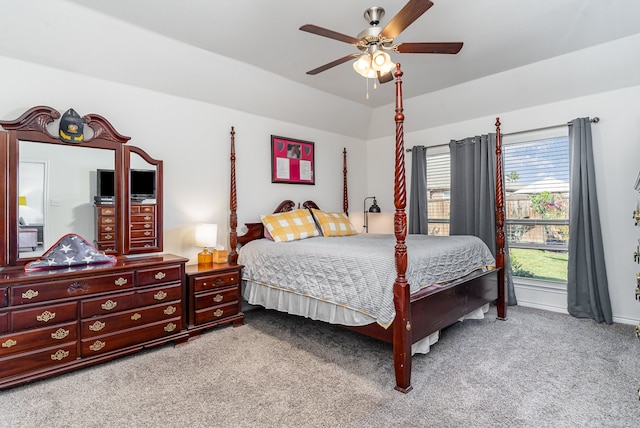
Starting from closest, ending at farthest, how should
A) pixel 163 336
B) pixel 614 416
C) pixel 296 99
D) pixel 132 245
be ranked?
pixel 614 416 < pixel 163 336 < pixel 132 245 < pixel 296 99

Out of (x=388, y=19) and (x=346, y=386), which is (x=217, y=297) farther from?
(x=388, y=19)

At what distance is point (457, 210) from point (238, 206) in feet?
9.26

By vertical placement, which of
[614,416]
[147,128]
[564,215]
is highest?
[147,128]

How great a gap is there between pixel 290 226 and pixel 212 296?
1119 millimetres

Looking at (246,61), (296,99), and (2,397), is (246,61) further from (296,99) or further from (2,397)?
(2,397)

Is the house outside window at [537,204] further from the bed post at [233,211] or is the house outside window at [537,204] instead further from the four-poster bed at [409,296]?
the bed post at [233,211]

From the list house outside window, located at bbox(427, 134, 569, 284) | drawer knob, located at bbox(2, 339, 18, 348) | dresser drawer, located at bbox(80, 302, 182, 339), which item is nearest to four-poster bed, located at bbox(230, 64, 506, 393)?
house outside window, located at bbox(427, 134, 569, 284)

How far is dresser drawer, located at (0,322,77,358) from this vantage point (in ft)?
7.04

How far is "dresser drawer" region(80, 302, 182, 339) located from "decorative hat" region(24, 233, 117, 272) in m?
0.46

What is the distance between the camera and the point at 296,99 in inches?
165

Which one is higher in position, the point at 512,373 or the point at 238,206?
the point at 238,206

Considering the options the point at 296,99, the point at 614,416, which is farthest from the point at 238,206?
the point at 614,416

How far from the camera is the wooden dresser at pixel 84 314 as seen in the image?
2.18 metres

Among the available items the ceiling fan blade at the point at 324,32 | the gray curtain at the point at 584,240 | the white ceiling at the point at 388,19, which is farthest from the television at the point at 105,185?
the gray curtain at the point at 584,240
